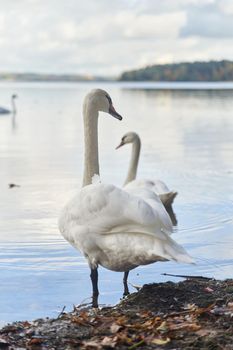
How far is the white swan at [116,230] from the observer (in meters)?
5.07

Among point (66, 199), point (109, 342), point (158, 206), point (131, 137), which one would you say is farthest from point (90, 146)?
point (131, 137)

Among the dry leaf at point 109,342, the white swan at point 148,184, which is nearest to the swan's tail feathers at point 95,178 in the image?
the white swan at point 148,184

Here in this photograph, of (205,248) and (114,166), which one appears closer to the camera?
(205,248)

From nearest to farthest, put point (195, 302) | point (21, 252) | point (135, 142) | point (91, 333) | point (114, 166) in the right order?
point (91, 333) < point (195, 302) < point (21, 252) < point (135, 142) < point (114, 166)

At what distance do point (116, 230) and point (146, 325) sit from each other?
103 cm

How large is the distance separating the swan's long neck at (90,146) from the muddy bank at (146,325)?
4.68 feet

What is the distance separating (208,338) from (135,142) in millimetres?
7931

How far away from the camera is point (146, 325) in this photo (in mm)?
4441

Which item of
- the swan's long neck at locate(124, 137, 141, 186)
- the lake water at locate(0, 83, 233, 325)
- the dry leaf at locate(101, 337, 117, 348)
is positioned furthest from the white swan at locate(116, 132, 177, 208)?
the dry leaf at locate(101, 337, 117, 348)

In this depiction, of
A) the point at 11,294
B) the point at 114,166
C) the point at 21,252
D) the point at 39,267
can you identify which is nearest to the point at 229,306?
the point at 11,294

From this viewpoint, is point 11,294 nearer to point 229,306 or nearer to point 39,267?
point 39,267

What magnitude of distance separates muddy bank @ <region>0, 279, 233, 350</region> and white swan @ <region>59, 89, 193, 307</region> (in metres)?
0.32

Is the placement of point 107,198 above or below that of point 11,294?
above

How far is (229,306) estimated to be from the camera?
4.90 m
